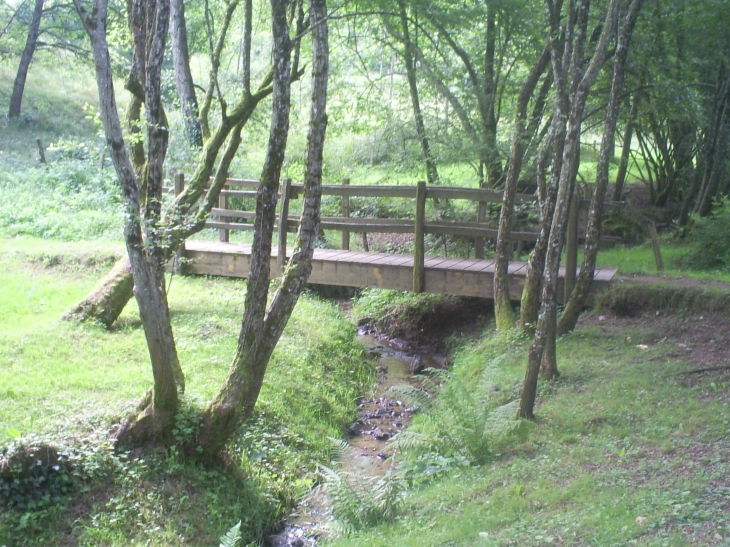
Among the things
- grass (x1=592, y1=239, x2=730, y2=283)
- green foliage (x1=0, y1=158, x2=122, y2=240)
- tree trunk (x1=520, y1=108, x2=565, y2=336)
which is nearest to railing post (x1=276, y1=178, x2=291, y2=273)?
green foliage (x1=0, y1=158, x2=122, y2=240)

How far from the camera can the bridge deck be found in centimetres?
1026

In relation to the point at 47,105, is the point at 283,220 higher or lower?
lower

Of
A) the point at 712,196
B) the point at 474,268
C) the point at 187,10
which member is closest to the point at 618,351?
the point at 474,268

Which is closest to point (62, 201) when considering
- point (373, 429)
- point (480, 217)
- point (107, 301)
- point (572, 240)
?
point (107, 301)

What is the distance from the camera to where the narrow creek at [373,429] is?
6.15m

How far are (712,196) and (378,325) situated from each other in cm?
798

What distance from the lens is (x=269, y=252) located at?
6.41 metres

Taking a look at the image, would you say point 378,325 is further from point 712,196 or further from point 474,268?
point 712,196

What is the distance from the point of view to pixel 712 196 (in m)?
14.5

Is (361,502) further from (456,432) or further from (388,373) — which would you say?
(388,373)

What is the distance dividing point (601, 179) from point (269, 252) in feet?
12.7

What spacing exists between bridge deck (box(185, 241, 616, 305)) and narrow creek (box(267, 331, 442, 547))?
4.06 ft

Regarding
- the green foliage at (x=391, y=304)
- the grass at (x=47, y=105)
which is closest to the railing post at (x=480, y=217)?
the green foliage at (x=391, y=304)

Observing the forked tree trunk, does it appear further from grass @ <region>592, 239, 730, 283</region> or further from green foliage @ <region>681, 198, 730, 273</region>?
green foliage @ <region>681, 198, 730, 273</region>
